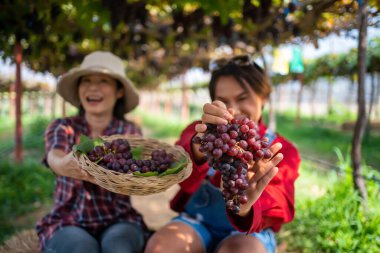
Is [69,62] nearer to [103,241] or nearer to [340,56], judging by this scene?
[103,241]

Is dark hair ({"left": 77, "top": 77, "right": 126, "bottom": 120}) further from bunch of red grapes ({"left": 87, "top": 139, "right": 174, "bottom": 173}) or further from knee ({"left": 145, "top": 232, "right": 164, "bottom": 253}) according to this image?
knee ({"left": 145, "top": 232, "right": 164, "bottom": 253})

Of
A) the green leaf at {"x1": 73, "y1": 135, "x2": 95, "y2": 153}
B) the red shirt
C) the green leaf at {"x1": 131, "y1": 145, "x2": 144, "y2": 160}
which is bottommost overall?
the red shirt

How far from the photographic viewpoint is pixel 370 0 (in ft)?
8.84

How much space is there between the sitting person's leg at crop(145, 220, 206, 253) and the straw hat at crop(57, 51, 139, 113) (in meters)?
1.03

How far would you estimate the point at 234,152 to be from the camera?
1.29m

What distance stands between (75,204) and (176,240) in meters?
0.75

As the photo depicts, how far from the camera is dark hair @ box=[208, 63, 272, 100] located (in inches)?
74.0

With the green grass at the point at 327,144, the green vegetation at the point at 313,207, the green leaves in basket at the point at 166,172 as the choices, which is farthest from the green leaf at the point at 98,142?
the green grass at the point at 327,144

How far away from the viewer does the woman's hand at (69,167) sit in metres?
1.69

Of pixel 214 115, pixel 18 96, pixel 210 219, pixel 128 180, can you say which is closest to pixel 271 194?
pixel 210 219

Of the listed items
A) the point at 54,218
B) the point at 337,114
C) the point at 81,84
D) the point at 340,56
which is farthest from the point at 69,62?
the point at 337,114

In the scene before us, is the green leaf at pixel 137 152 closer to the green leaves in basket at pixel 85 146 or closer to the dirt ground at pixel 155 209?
the green leaves in basket at pixel 85 146

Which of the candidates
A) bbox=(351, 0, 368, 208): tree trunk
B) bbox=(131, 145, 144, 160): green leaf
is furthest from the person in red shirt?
bbox=(351, 0, 368, 208): tree trunk

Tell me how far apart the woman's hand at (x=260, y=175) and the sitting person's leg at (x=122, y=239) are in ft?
2.60
